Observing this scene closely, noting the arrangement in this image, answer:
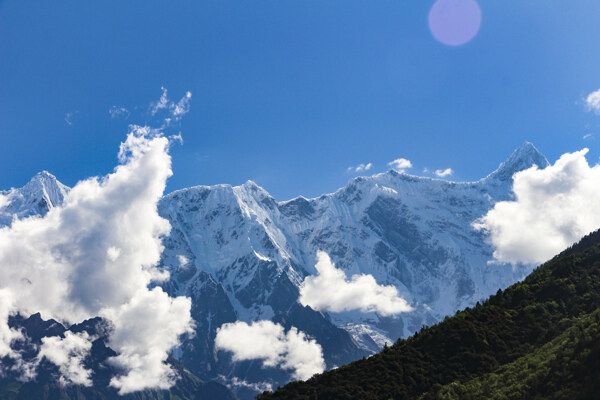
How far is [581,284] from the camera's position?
17625 centimetres

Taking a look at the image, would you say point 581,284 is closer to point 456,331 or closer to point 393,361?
point 456,331

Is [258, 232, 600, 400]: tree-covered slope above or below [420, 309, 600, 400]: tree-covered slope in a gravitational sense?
above

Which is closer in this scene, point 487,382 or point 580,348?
point 580,348

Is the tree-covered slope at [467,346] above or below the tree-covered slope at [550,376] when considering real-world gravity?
above

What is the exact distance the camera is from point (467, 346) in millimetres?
159625

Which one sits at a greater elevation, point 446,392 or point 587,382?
point 446,392

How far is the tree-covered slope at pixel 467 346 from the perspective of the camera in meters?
148

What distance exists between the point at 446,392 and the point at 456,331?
37.5m

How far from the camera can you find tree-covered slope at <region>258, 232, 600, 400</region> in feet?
487

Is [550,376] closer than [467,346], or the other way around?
[550,376]

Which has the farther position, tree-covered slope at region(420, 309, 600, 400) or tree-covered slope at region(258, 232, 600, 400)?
tree-covered slope at region(258, 232, 600, 400)

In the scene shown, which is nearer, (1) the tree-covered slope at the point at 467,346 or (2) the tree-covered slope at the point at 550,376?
(2) the tree-covered slope at the point at 550,376

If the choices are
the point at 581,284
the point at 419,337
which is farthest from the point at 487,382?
the point at 581,284

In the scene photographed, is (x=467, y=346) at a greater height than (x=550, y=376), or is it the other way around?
(x=467, y=346)
